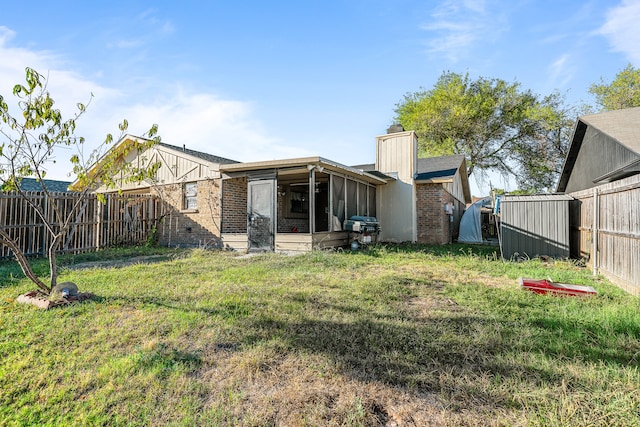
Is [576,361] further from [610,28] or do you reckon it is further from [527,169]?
[527,169]

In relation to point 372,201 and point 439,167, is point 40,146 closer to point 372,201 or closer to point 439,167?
point 372,201

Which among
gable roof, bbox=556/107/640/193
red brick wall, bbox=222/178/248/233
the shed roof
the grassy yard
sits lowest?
the grassy yard

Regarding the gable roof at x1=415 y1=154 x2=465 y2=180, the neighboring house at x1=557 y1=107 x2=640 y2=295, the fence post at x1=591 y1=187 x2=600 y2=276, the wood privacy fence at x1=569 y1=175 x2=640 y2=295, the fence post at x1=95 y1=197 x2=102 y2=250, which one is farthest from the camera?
the gable roof at x1=415 y1=154 x2=465 y2=180

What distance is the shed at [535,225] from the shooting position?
301 inches

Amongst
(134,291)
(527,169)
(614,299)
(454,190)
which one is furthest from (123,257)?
(527,169)

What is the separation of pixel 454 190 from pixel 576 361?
43.6 ft

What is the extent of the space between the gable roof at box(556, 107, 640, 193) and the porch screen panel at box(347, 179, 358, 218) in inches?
248

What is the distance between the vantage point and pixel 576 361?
7.75 feet

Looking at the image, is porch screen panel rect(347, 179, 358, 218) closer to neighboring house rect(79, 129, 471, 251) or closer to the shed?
neighboring house rect(79, 129, 471, 251)

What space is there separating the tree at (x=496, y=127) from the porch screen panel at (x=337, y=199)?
15.0m

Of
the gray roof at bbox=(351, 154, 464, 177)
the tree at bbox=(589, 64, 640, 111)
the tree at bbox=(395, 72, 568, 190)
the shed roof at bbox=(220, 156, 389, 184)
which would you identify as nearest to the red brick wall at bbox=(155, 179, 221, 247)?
the shed roof at bbox=(220, 156, 389, 184)

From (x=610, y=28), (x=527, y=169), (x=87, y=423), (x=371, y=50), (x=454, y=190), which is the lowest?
(x=87, y=423)

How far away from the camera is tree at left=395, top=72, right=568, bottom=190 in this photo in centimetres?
2034

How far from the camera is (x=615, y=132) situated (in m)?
7.73
